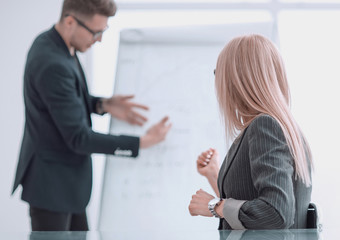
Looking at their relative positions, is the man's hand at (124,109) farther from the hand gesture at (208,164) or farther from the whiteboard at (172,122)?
the hand gesture at (208,164)

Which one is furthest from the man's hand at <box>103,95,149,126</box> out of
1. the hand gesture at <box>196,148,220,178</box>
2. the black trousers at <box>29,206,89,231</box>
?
the hand gesture at <box>196,148,220,178</box>

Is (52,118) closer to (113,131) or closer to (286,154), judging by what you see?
(113,131)

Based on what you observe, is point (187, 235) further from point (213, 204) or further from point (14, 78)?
point (14, 78)

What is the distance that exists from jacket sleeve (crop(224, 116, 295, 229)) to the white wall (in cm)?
242

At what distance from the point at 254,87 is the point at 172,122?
3.96 feet

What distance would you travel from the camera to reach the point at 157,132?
2.32 m

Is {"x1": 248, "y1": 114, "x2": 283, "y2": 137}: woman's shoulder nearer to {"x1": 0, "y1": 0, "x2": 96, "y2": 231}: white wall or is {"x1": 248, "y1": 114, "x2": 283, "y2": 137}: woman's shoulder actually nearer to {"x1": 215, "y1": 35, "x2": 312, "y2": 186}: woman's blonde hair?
{"x1": 215, "y1": 35, "x2": 312, "y2": 186}: woman's blonde hair

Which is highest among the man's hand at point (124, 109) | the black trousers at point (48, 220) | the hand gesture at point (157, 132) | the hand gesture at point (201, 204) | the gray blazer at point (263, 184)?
the man's hand at point (124, 109)

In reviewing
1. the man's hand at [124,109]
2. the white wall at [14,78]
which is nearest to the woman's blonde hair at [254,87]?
the man's hand at [124,109]

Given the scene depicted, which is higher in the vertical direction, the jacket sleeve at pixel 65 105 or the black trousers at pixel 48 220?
the jacket sleeve at pixel 65 105

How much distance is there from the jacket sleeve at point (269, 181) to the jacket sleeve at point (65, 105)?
3.30 ft

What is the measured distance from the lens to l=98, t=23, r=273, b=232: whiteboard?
2301mm

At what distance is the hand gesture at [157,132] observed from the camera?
2279 mm

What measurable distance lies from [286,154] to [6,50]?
8.62 ft
